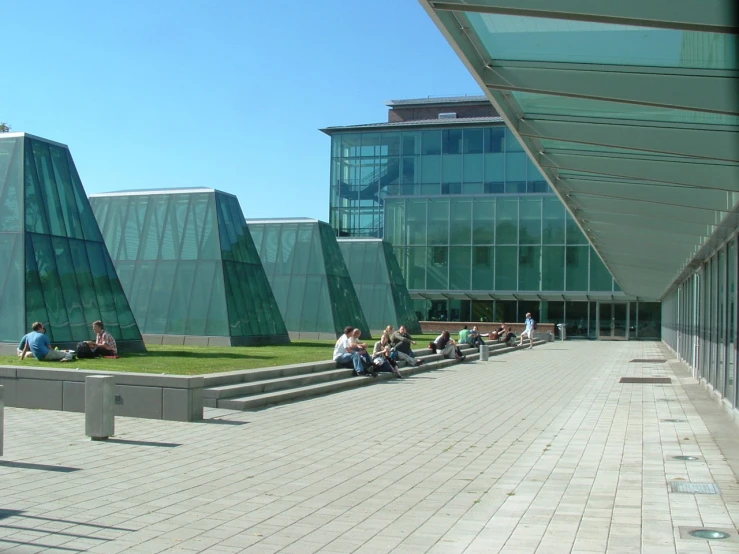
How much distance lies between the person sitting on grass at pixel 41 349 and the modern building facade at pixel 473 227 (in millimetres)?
37795

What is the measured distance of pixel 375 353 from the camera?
76.2 feet

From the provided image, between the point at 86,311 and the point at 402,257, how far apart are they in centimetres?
3785

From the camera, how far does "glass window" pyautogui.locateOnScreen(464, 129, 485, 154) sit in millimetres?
63188

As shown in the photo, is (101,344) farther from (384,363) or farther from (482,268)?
(482,268)

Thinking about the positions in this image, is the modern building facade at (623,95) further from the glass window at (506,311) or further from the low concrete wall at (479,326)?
the glass window at (506,311)

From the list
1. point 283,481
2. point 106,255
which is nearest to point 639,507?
point 283,481

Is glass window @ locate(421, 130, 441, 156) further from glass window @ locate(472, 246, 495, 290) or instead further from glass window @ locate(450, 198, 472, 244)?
glass window @ locate(472, 246, 495, 290)

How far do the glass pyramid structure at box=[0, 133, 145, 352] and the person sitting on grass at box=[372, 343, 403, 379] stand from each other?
6.89 meters

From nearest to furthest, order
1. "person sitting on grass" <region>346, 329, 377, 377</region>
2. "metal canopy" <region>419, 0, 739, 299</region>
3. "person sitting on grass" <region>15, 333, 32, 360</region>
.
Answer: "metal canopy" <region>419, 0, 739, 299</region> → "person sitting on grass" <region>15, 333, 32, 360</region> → "person sitting on grass" <region>346, 329, 377, 377</region>

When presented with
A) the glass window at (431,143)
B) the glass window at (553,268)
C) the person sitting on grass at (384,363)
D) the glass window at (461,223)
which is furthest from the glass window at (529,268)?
the person sitting on grass at (384,363)

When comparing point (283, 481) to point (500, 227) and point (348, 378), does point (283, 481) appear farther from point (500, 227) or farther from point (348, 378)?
point (500, 227)

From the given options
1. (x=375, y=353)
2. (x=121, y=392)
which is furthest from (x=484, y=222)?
(x=121, y=392)

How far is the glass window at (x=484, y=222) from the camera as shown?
188 ft

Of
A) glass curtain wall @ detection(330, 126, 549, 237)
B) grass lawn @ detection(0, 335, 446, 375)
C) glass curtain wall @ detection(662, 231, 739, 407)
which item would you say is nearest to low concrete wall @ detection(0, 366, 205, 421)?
grass lawn @ detection(0, 335, 446, 375)
